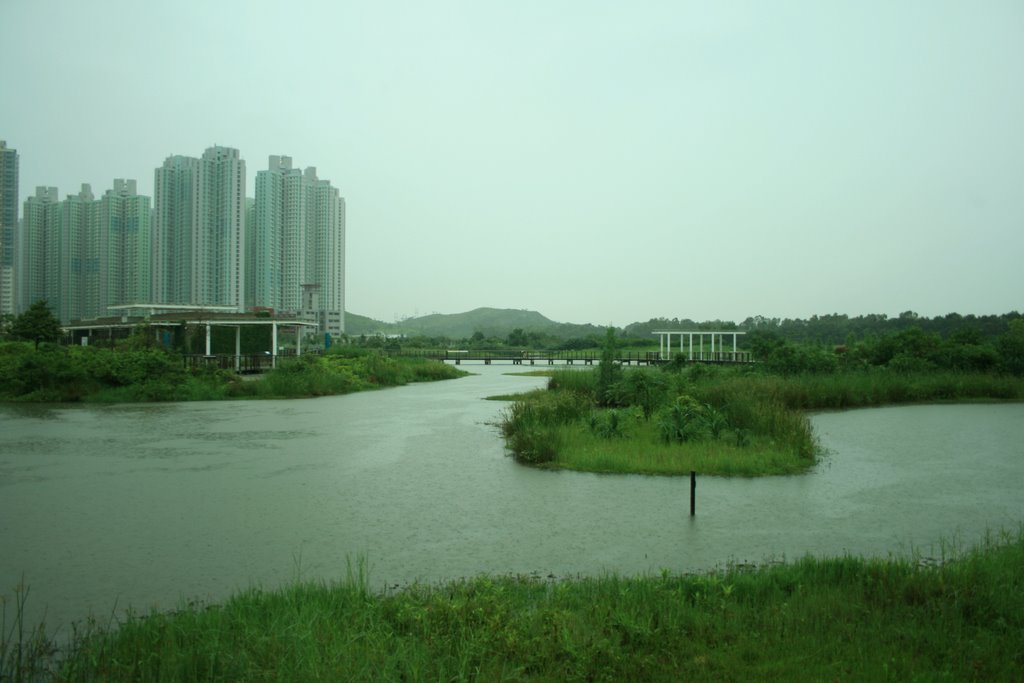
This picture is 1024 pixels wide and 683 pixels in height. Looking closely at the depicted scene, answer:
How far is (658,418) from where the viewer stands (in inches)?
541

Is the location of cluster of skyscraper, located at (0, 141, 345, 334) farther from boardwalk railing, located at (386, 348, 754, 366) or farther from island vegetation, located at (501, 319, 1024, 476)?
island vegetation, located at (501, 319, 1024, 476)

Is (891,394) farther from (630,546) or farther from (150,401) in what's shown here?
(150,401)

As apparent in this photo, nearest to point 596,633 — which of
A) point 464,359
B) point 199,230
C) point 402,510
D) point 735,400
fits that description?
point 402,510

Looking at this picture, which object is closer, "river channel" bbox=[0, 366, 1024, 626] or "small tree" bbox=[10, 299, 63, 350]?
"river channel" bbox=[0, 366, 1024, 626]

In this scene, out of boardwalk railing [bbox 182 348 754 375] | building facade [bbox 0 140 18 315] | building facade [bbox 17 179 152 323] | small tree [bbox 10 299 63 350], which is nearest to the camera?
boardwalk railing [bbox 182 348 754 375]

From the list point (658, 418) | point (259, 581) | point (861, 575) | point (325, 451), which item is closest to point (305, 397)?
point (325, 451)

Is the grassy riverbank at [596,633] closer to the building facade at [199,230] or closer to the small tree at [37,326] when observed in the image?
the small tree at [37,326]

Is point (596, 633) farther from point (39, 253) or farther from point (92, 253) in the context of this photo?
point (39, 253)

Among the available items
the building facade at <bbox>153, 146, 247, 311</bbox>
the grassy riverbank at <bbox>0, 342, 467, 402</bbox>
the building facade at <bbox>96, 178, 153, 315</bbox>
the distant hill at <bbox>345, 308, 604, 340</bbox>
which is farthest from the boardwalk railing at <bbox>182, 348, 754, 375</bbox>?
the distant hill at <bbox>345, 308, 604, 340</bbox>

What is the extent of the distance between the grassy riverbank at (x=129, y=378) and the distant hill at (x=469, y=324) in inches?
3889

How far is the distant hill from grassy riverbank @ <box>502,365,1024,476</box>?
104m

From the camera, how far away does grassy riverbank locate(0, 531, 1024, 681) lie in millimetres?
3486

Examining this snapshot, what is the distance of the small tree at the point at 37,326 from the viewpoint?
3241 centimetres

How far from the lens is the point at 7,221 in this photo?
1994 inches
